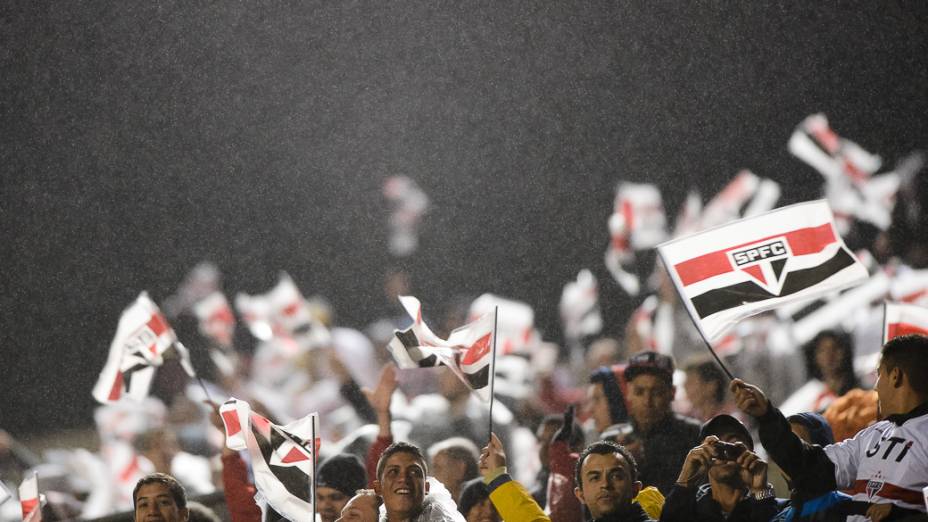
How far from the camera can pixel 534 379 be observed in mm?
3867

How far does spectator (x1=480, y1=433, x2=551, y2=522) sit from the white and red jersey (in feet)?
1.46

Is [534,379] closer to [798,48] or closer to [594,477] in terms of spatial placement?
[798,48]

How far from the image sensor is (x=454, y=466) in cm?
240

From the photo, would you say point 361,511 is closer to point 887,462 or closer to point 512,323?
point 887,462

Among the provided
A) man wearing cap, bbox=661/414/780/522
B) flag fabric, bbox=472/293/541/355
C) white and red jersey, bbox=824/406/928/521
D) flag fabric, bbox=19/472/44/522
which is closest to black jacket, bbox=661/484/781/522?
man wearing cap, bbox=661/414/780/522

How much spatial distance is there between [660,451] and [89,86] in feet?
11.0

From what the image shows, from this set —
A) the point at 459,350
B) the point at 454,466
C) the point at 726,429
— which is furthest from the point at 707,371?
the point at 726,429

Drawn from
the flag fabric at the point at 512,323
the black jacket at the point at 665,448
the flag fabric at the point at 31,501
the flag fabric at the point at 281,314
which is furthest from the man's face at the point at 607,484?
the flag fabric at the point at 281,314

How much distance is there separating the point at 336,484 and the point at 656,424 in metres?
0.62

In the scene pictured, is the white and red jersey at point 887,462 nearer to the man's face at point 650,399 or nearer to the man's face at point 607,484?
the man's face at point 607,484

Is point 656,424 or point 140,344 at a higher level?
point 140,344

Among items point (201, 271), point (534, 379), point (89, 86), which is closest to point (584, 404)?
point (534, 379)

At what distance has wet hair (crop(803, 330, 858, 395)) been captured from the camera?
2.97 m

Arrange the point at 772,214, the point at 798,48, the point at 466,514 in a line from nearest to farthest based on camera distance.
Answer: the point at 772,214 < the point at 466,514 < the point at 798,48
